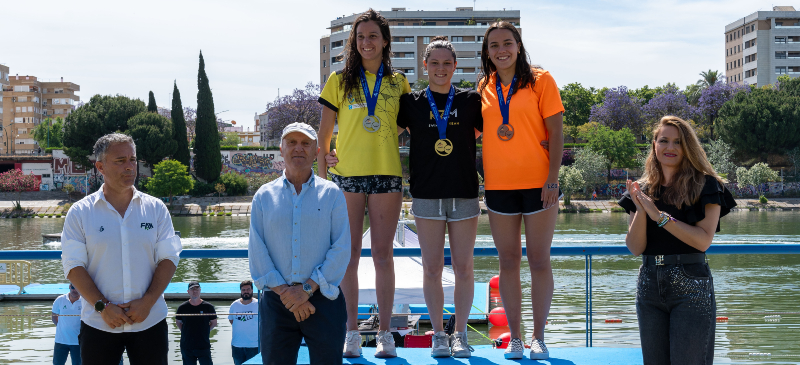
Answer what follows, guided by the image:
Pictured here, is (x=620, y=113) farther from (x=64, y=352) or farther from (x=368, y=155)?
(x=368, y=155)

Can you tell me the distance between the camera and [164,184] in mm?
46875

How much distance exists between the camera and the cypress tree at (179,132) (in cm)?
Result: 5156

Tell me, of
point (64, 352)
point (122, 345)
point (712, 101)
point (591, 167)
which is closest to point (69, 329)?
point (64, 352)

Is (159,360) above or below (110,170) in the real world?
below

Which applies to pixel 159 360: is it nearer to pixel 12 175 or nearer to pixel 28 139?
pixel 12 175

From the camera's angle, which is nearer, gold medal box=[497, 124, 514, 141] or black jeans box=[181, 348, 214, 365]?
gold medal box=[497, 124, 514, 141]

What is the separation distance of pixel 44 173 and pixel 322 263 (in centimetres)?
6169

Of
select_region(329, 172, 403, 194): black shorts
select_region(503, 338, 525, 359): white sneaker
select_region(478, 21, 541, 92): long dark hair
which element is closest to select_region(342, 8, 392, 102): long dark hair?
select_region(329, 172, 403, 194): black shorts

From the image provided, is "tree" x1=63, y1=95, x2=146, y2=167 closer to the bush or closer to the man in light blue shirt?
the bush

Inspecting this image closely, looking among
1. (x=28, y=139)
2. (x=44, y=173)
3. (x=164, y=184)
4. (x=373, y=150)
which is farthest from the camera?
(x=28, y=139)

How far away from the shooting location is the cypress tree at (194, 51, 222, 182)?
50844 millimetres

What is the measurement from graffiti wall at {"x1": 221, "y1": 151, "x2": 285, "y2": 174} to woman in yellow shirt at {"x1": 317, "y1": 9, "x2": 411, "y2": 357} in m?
56.7

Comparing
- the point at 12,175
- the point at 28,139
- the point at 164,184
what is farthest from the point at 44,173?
the point at 28,139

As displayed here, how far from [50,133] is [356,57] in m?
96.0
